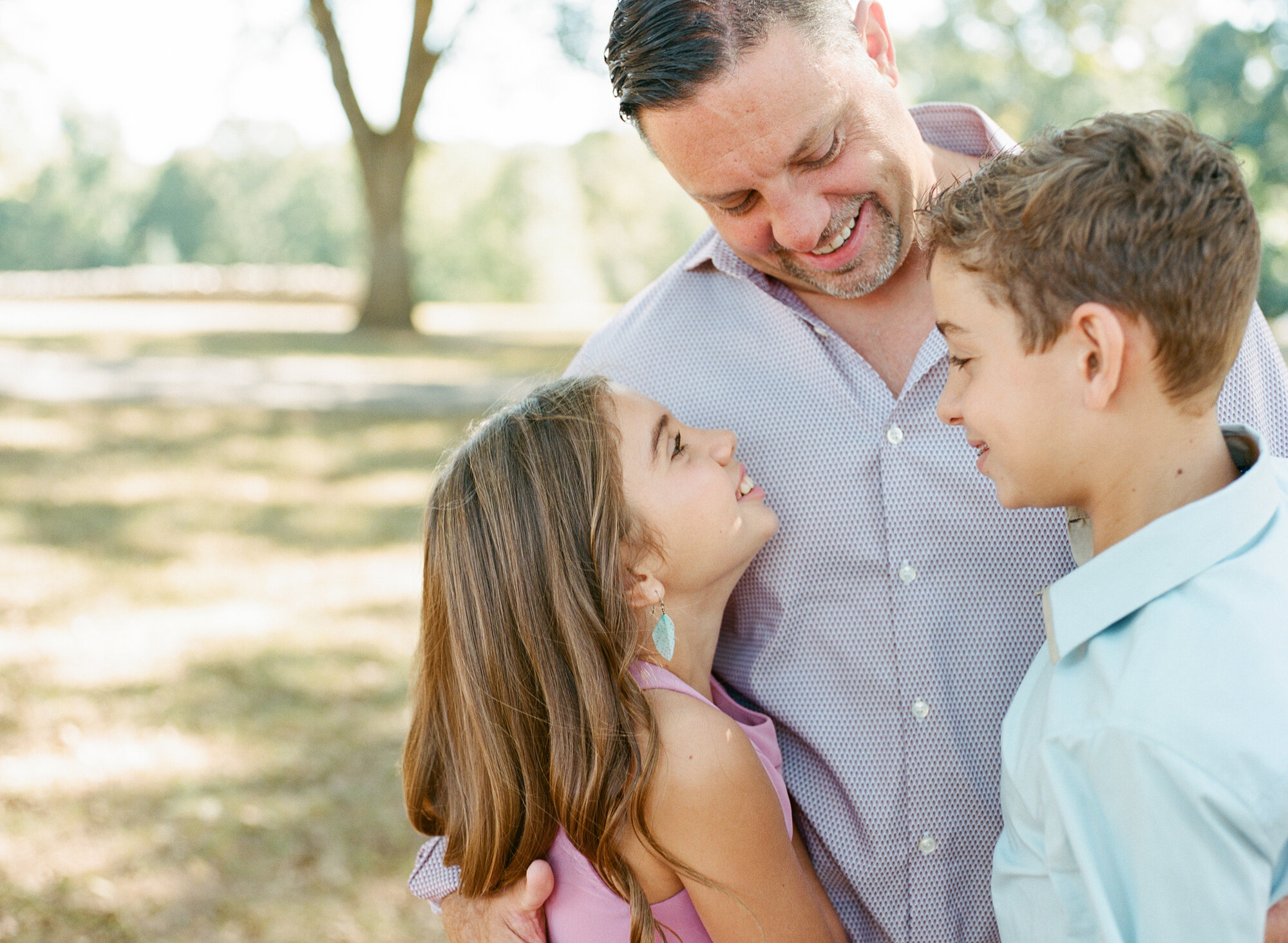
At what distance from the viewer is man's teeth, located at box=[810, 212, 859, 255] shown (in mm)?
2041

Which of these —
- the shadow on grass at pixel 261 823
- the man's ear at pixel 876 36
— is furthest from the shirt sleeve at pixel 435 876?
the man's ear at pixel 876 36

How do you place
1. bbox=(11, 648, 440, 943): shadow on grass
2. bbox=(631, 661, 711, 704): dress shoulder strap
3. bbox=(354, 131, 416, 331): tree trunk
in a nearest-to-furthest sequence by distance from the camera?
bbox=(631, 661, 711, 704): dress shoulder strap < bbox=(11, 648, 440, 943): shadow on grass < bbox=(354, 131, 416, 331): tree trunk

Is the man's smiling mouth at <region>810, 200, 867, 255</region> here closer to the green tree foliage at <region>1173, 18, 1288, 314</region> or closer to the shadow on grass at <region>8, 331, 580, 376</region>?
the shadow on grass at <region>8, 331, 580, 376</region>

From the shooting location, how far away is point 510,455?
1.90m

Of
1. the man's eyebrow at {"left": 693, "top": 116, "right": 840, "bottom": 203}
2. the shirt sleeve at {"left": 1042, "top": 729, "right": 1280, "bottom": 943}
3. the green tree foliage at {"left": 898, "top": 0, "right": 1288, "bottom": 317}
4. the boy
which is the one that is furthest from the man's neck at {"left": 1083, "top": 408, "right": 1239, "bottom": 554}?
the green tree foliage at {"left": 898, "top": 0, "right": 1288, "bottom": 317}

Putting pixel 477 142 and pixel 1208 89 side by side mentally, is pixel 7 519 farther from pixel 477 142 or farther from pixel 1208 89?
pixel 477 142

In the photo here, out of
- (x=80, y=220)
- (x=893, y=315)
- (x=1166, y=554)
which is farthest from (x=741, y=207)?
(x=80, y=220)

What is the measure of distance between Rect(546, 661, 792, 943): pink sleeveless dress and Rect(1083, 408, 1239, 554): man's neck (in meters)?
0.69

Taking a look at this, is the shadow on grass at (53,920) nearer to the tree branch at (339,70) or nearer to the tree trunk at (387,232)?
the tree branch at (339,70)

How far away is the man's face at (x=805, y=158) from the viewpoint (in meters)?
1.95

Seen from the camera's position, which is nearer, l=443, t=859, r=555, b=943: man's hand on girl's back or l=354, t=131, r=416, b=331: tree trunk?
l=443, t=859, r=555, b=943: man's hand on girl's back

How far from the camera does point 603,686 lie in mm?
1769

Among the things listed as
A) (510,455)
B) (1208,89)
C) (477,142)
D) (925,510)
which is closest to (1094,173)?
(925,510)

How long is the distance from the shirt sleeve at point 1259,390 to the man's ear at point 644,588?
3.08 ft
